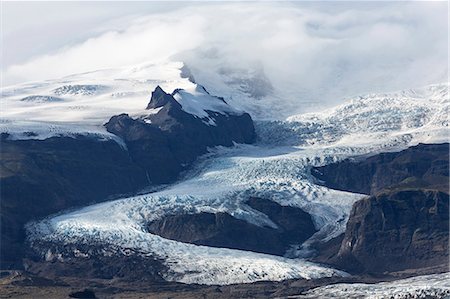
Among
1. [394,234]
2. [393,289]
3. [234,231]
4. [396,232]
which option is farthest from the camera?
[234,231]

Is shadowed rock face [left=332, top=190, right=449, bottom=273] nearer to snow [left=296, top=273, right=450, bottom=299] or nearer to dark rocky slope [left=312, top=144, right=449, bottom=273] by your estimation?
dark rocky slope [left=312, top=144, right=449, bottom=273]

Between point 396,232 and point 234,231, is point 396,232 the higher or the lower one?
Result: the lower one

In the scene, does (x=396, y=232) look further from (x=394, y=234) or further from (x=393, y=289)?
(x=393, y=289)

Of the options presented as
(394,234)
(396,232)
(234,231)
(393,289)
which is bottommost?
(394,234)


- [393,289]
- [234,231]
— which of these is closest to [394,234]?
[234,231]

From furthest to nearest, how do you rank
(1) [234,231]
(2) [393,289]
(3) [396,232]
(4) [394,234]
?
1. (1) [234,231]
2. (3) [396,232]
3. (4) [394,234]
4. (2) [393,289]

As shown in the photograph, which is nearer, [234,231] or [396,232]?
[396,232]
